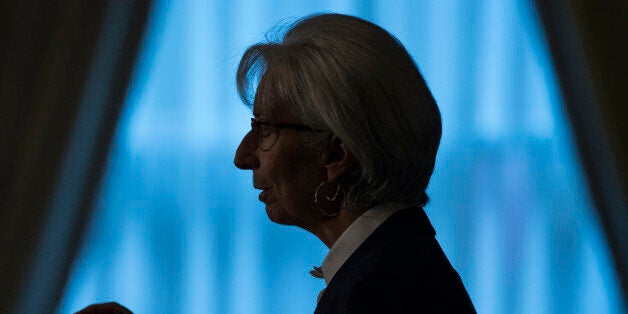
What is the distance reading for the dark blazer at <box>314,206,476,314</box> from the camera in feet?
3.48

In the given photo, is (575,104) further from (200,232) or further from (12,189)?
(12,189)

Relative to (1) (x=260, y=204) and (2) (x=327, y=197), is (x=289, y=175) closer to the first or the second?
(2) (x=327, y=197)

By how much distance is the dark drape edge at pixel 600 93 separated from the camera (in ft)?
9.45

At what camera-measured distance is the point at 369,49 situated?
118 centimetres

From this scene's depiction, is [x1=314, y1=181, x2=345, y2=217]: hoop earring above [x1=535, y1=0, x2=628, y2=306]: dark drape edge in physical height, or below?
below

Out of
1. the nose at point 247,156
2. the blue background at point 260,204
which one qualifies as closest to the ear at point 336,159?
the nose at point 247,156

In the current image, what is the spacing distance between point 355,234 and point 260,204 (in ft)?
5.74

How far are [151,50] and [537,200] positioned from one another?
5.02 ft

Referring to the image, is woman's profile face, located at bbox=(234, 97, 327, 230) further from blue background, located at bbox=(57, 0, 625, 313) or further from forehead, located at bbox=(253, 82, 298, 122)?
blue background, located at bbox=(57, 0, 625, 313)

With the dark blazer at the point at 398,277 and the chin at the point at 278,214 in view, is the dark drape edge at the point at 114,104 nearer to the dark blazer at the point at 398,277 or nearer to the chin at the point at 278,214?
the chin at the point at 278,214

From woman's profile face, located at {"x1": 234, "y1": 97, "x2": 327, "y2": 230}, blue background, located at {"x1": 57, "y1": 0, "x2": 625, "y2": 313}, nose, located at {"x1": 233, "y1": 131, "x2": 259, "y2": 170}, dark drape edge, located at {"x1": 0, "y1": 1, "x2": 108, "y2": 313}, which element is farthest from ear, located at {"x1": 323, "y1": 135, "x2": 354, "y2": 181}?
dark drape edge, located at {"x1": 0, "y1": 1, "x2": 108, "y2": 313}

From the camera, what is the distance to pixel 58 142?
9.53 feet

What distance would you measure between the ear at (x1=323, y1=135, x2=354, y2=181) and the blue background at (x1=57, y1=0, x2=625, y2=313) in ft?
5.65

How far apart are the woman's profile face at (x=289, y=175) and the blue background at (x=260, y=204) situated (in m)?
1.66
